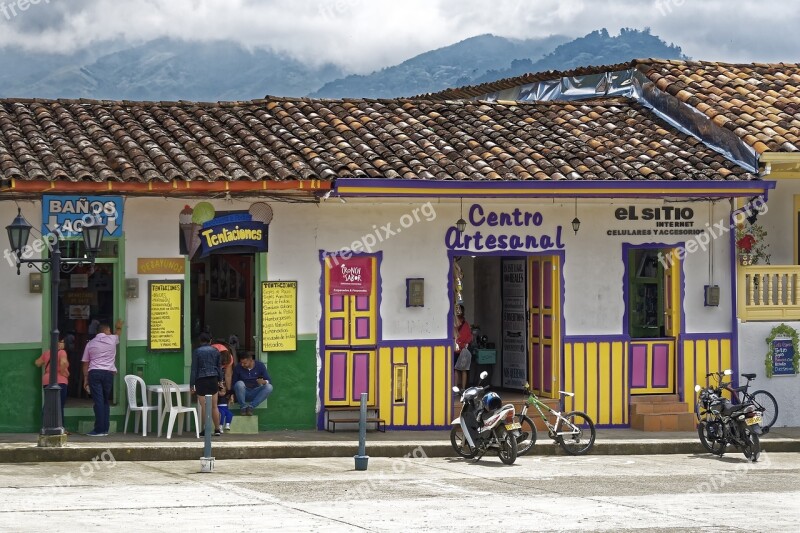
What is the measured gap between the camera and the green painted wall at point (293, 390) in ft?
64.1

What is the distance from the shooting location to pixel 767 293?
2139cm

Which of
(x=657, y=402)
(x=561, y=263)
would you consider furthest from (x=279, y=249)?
(x=657, y=402)

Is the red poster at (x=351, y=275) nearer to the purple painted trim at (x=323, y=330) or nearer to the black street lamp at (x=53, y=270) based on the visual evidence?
the purple painted trim at (x=323, y=330)

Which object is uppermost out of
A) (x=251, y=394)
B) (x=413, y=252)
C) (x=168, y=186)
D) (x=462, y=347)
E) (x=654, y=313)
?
(x=168, y=186)

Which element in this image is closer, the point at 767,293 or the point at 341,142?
the point at 341,142

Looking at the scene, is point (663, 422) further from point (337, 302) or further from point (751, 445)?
point (337, 302)

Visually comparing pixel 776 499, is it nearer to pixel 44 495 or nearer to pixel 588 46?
pixel 44 495

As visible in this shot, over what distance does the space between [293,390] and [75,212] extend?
383 cm

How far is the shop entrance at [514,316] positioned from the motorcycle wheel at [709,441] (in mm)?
2827

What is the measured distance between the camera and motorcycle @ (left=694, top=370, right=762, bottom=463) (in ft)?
58.6

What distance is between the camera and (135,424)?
18.9 m

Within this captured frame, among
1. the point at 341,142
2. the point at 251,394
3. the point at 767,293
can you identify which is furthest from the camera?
the point at 767,293

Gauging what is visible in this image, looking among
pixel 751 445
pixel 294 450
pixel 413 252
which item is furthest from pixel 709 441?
pixel 294 450

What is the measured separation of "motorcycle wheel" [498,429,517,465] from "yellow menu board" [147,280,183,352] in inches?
187
